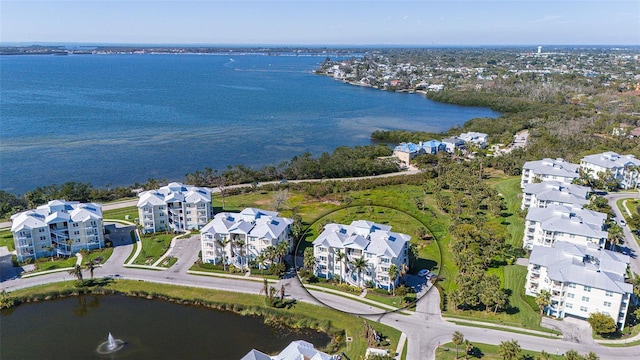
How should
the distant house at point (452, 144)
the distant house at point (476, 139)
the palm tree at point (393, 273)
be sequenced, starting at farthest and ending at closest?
1. the distant house at point (476, 139)
2. the distant house at point (452, 144)
3. the palm tree at point (393, 273)

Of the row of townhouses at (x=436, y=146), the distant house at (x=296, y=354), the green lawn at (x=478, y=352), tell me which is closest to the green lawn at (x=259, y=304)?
the green lawn at (x=478, y=352)

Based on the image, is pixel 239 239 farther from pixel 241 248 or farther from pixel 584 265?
pixel 584 265

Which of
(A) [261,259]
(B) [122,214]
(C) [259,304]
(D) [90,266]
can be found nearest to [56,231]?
(D) [90,266]

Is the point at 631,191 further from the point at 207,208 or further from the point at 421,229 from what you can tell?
the point at 207,208

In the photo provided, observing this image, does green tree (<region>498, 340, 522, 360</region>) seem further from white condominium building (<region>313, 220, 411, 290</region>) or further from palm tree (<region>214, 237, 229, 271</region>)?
palm tree (<region>214, 237, 229, 271</region>)

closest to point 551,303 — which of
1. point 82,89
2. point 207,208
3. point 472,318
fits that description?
point 472,318

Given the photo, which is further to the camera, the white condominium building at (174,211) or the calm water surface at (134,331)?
the white condominium building at (174,211)

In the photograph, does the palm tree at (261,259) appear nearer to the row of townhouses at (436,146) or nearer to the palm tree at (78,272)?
the palm tree at (78,272)
